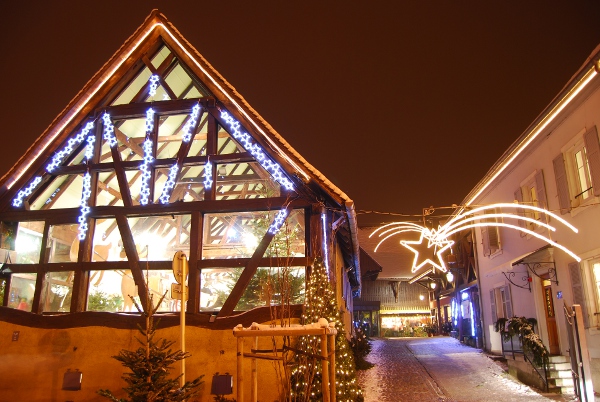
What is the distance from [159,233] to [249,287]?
2.71 metres

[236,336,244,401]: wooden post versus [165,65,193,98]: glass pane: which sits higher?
[165,65,193,98]: glass pane

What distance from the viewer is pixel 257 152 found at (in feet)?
38.1

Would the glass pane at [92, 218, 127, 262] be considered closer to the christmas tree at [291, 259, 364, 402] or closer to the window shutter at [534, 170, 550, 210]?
the christmas tree at [291, 259, 364, 402]

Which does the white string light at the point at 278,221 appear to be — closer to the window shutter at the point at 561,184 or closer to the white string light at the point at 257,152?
the white string light at the point at 257,152

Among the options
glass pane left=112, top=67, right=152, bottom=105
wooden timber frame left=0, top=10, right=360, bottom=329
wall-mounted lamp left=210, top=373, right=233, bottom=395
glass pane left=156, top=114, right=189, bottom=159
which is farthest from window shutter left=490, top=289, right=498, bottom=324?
glass pane left=112, top=67, right=152, bottom=105

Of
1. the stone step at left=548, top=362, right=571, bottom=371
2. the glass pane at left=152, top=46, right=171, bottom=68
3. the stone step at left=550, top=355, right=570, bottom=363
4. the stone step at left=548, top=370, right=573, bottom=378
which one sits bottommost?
the stone step at left=548, top=370, right=573, bottom=378

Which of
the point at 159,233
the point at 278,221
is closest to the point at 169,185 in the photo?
the point at 159,233

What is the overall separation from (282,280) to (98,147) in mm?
6209

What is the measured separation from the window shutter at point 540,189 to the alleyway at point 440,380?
4.45 m

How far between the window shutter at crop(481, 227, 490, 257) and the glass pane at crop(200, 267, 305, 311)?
33.9 feet

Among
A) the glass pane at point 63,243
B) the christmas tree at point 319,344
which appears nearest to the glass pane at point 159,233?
the glass pane at point 63,243

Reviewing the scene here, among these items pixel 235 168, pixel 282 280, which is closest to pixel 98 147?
pixel 235 168

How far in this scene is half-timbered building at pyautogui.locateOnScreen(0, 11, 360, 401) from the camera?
422 inches

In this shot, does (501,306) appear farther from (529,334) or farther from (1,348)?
(1,348)
